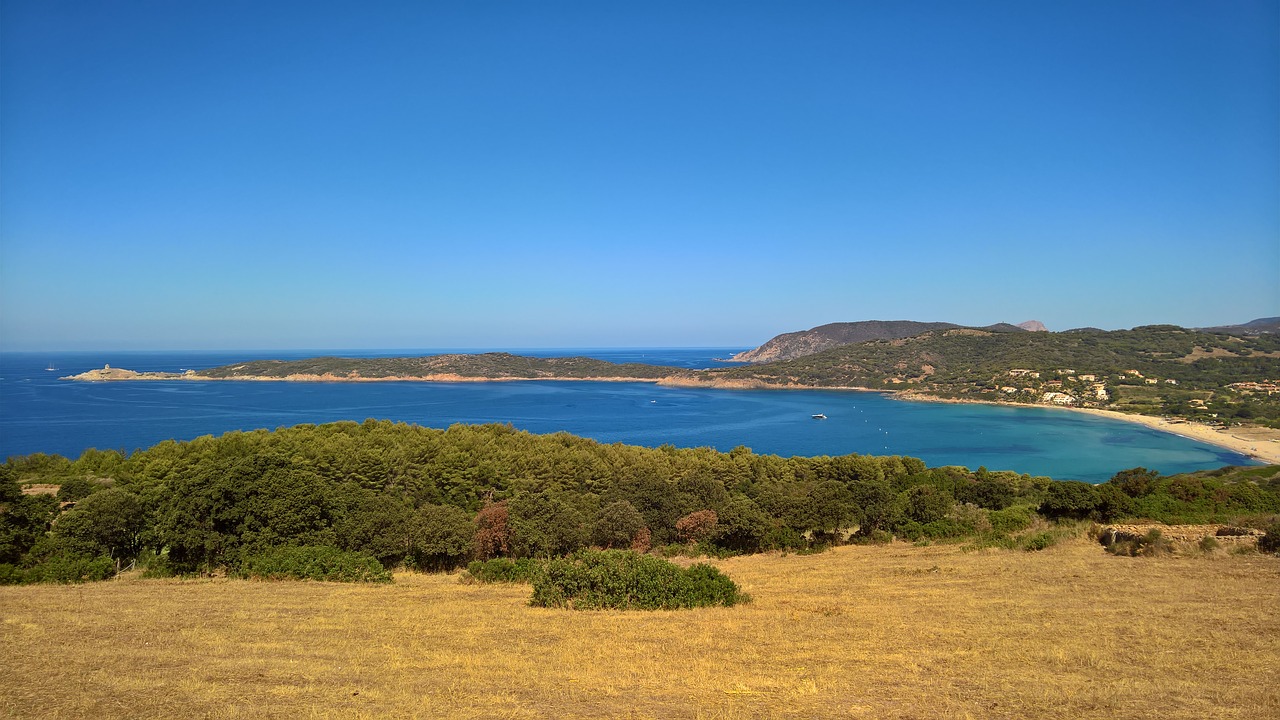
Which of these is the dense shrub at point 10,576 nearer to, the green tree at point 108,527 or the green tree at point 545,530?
the green tree at point 108,527

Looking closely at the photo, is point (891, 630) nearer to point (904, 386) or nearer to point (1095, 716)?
point (1095, 716)

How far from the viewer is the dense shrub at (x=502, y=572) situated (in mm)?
18062

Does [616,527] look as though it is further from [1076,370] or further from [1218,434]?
[1076,370]

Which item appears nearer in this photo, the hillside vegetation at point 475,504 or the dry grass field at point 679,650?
the dry grass field at point 679,650

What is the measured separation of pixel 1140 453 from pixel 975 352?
82.4m

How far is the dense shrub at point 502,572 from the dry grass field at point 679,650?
44.4 inches

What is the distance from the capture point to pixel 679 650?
1076cm

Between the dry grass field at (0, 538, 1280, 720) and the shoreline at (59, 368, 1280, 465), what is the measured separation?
61.8 m

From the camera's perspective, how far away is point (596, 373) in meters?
174

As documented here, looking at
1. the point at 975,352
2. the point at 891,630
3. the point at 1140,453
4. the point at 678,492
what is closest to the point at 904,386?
the point at 975,352

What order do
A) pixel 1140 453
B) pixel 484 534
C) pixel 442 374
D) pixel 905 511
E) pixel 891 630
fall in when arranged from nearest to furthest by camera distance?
pixel 891 630
pixel 484 534
pixel 905 511
pixel 1140 453
pixel 442 374

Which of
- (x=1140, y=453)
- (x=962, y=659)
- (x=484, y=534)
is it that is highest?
(x=962, y=659)

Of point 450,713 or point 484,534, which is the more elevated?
point 450,713

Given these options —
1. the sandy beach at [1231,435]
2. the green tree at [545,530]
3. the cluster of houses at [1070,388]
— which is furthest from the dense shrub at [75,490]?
the cluster of houses at [1070,388]
